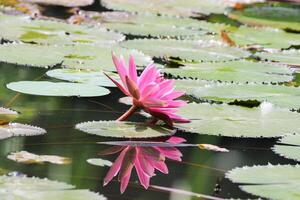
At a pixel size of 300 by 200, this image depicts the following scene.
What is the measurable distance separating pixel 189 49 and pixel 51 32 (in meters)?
0.69

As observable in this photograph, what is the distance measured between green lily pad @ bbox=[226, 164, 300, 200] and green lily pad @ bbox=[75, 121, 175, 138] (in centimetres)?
35

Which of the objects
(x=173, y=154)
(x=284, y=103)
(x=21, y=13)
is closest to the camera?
(x=173, y=154)

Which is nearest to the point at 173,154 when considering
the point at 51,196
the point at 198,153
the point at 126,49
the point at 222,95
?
the point at 198,153

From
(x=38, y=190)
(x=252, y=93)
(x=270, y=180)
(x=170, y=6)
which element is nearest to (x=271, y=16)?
(x=170, y=6)

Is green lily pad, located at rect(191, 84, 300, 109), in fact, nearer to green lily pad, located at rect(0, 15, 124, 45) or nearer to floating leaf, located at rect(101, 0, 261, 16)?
green lily pad, located at rect(0, 15, 124, 45)

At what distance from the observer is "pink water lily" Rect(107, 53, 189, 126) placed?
2.27 m

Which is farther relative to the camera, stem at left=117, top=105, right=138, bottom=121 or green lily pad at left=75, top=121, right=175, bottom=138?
stem at left=117, top=105, right=138, bottom=121

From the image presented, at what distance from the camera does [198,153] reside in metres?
2.15

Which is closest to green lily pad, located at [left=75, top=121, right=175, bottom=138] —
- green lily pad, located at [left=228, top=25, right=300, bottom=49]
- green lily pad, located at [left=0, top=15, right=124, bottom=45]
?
green lily pad, located at [left=0, top=15, right=124, bottom=45]

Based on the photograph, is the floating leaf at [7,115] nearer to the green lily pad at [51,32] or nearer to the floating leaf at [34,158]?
the floating leaf at [34,158]

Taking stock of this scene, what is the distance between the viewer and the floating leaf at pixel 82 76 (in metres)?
2.91

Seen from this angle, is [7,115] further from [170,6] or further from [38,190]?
[170,6]

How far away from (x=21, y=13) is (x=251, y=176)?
9.25 ft

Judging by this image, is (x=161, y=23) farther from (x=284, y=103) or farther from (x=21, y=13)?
(x=284, y=103)
